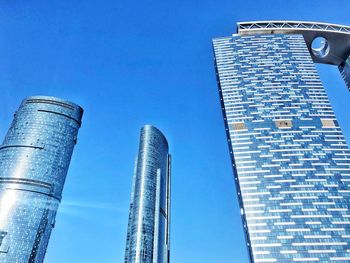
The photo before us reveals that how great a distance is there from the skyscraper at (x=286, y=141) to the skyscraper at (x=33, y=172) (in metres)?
97.1

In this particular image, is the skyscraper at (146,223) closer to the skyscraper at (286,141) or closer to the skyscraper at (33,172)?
the skyscraper at (33,172)

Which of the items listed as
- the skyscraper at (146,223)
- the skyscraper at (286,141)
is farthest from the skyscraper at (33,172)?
the skyscraper at (286,141)

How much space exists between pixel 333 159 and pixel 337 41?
91.5 meters

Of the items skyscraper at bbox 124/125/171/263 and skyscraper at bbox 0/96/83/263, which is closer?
skyscraper at bbox 0/96/83/263

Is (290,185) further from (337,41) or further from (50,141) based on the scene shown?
(50,141)

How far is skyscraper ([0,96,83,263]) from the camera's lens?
133 m

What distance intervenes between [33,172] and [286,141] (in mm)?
130633

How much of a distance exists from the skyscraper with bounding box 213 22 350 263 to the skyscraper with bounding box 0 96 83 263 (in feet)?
318

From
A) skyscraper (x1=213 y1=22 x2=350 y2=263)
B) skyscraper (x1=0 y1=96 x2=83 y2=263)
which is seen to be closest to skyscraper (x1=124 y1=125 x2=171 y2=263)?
skyscraper (x1=0 y1=96 x2=83 y2=263)

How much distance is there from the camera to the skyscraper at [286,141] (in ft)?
332

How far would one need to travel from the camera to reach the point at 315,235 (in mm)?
101125

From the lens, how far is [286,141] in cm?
12800

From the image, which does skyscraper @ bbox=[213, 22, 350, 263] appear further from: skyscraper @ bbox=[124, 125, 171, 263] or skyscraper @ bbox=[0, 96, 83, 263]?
skyscraper @ bbox=[0, 96, 83, 263]

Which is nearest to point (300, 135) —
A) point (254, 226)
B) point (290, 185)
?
point (290, 185)
